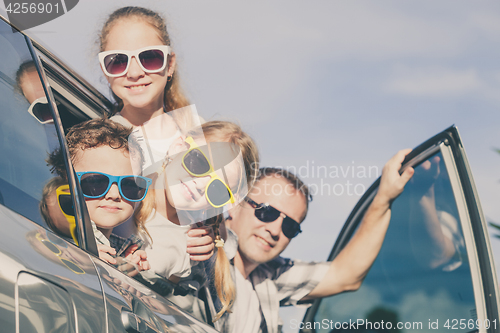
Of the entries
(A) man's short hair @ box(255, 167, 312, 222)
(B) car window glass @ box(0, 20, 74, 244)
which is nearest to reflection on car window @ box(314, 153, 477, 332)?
(A) man's short hair @ box(255, 167, 312, 222)

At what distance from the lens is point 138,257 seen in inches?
84.7

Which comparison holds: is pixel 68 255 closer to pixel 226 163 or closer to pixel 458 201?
pixel 226 163

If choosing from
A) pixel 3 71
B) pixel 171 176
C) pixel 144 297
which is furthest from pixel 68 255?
pixel 171 176

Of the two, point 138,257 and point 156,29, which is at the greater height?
point 156,29

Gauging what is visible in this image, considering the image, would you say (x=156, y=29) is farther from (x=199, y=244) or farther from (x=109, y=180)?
(x=199, y=244)

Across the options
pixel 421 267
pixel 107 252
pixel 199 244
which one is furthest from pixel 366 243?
pixel 107 252

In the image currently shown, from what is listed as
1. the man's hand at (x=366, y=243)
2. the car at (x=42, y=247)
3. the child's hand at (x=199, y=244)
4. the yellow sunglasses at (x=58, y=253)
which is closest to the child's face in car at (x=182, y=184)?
the child's hand at (x=199, y=244)

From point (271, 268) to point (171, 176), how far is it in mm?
1017

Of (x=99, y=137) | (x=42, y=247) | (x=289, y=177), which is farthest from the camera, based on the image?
(x=289, y=177)

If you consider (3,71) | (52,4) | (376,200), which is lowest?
(3,71)

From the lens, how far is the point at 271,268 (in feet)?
9.29

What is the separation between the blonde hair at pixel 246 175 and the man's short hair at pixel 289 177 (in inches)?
2.5

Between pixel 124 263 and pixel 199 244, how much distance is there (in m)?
0.45

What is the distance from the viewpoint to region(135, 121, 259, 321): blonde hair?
7.55 ft
